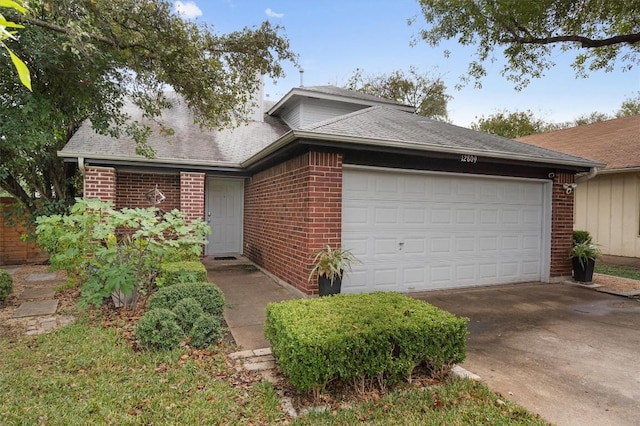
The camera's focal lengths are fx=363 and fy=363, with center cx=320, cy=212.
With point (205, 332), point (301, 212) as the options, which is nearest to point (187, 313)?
point (205, 332)

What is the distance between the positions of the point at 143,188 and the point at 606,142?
14826mm

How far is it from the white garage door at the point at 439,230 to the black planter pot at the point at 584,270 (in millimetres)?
641

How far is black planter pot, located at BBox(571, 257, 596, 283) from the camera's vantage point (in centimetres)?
748

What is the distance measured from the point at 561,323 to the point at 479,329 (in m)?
1.29

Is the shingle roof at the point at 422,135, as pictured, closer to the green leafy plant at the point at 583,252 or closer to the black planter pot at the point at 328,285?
the green leafy plant at the point at 583,252

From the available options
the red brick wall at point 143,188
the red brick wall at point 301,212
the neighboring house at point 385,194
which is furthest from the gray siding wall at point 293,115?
the red brick wall at point 301,212

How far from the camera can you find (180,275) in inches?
202

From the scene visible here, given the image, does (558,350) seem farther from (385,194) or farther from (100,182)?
(100,182)

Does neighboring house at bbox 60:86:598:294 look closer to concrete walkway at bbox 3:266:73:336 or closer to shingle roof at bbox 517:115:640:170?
concrete walkway at bbox 3:266:73:336

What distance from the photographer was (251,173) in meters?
9.59

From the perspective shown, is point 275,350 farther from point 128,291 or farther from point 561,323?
point 561,323

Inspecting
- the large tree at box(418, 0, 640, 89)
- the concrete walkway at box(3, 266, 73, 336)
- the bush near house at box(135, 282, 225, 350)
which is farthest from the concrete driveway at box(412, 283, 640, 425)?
the large tree at box(418, 0, 640, 89)

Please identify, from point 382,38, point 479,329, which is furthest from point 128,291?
point 382,38

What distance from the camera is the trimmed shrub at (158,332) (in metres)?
3.75
